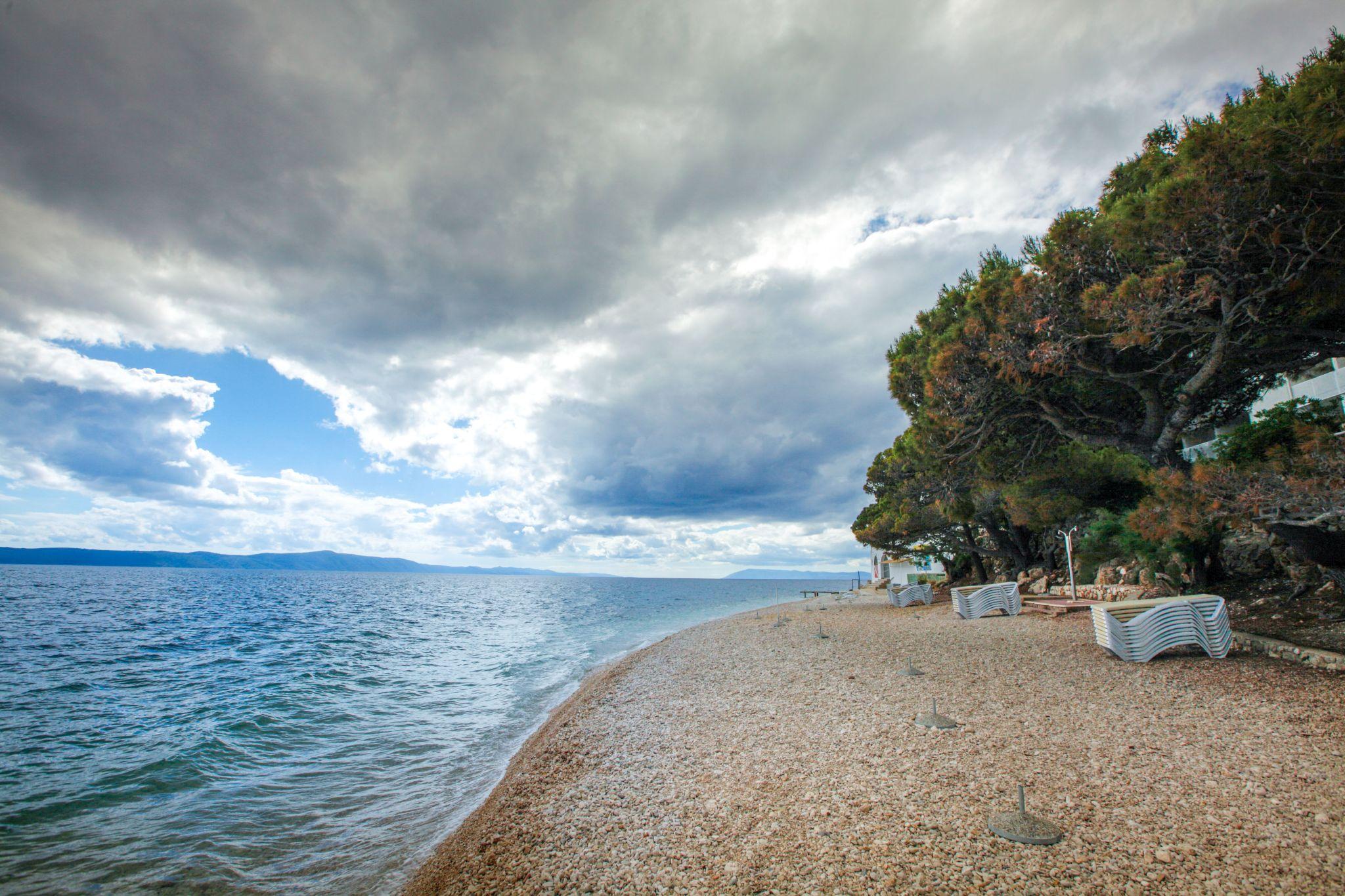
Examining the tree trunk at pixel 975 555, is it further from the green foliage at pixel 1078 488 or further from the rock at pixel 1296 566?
the rock at pixel 1296 566

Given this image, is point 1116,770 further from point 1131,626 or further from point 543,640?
point 543,640

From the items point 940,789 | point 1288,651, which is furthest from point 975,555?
point 940,789

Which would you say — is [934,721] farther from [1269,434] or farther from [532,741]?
[1269,434]

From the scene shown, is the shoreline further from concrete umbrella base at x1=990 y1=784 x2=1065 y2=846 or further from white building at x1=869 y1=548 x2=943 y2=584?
white building at x1=869 y1=548 x2=943 y2=584

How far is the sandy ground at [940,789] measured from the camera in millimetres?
3816

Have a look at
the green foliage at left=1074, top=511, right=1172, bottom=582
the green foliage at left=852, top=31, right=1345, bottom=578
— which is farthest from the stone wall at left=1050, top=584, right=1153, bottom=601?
the green foliage at left=1074, top=511, right=1172, bottom=582

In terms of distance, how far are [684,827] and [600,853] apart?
75 centimetres

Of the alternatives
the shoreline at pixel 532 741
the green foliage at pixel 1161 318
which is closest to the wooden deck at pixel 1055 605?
the green foliage at pixel 1161 318

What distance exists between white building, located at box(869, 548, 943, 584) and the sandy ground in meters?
38.0

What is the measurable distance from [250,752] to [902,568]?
57141mm

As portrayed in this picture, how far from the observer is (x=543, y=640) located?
28.0 m

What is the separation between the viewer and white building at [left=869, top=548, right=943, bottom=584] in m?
52.1

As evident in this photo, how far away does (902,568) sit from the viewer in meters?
57.0

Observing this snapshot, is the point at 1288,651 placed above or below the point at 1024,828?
above
